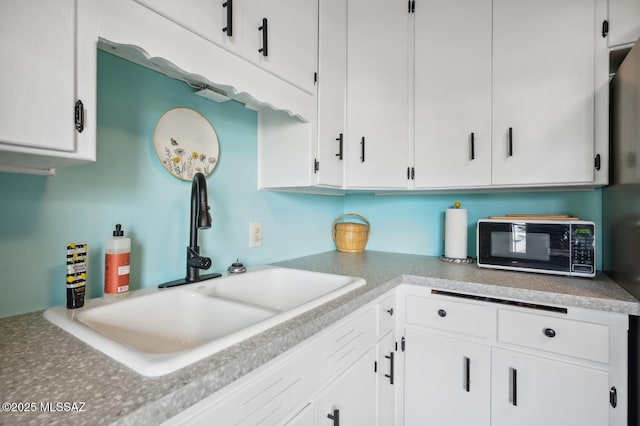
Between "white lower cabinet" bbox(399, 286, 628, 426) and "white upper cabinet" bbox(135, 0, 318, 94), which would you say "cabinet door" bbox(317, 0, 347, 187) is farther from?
"white lower cabinet" bbox(399, 286, 628, 426)

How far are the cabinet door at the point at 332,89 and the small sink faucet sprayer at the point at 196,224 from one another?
1.93 feet

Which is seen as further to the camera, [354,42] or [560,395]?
[354,42]

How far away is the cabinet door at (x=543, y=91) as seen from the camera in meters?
1.33

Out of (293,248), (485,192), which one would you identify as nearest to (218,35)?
(293,248)

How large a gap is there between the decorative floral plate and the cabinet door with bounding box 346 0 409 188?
2.44 ft

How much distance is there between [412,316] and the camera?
1437mm

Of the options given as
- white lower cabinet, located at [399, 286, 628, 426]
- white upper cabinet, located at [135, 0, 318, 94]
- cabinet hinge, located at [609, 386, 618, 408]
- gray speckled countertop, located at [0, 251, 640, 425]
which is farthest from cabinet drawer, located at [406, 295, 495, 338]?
white upper cabinet, located at [135, 0, 318, 94]

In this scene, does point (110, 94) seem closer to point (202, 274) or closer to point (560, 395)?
point (202, 274)

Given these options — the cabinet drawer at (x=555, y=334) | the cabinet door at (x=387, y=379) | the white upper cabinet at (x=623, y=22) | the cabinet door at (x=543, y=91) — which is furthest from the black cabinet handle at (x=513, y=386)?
the white upper cabinet at (x=623, y=22)

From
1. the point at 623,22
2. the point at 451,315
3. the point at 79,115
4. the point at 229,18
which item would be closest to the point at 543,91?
the point at 623,22

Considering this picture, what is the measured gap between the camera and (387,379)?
4.32 ft

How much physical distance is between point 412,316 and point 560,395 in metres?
0.58

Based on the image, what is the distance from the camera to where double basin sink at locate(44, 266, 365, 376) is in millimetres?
586

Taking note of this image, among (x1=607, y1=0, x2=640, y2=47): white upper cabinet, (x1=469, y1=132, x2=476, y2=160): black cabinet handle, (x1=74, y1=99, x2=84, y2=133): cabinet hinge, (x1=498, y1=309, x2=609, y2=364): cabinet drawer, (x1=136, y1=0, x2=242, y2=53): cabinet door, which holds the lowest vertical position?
(x1=498, y1=309, x2=609, y2=364): cabinet drawer
